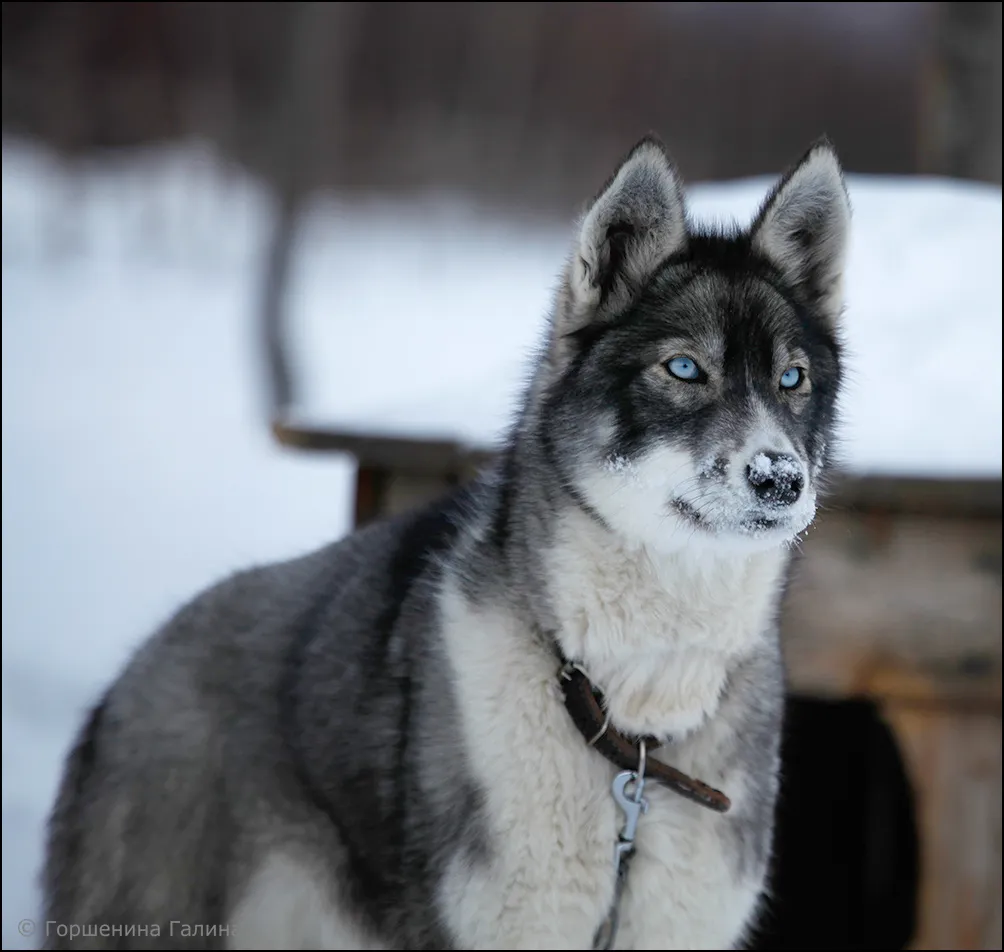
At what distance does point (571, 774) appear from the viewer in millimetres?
2154

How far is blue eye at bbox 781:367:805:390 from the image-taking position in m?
2.11

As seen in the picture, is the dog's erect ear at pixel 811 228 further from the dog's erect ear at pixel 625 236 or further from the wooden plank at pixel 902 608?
the wooden plank at pixel 902 608

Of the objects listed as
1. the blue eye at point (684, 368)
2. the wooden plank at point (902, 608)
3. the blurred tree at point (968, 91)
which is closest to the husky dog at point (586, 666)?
the blue eye at point (684, 368)

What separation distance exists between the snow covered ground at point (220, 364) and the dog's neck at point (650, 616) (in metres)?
1.08

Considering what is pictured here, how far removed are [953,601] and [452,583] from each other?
1.60 meters

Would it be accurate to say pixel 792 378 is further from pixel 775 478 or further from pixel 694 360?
pixel 775 478

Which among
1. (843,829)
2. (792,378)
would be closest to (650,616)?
(792,378)

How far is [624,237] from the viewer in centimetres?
220

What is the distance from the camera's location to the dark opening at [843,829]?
4391mm

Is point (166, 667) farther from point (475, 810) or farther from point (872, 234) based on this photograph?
point (872, 234)

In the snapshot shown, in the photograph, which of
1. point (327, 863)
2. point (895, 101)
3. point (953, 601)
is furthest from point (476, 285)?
point (327, 863)

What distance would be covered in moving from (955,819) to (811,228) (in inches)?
75.2

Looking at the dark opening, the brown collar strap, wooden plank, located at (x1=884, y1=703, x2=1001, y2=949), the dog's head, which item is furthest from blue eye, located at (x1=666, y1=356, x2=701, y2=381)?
the dark opening

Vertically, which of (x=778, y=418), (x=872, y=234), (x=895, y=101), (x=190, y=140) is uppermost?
(x=895, y=101)
